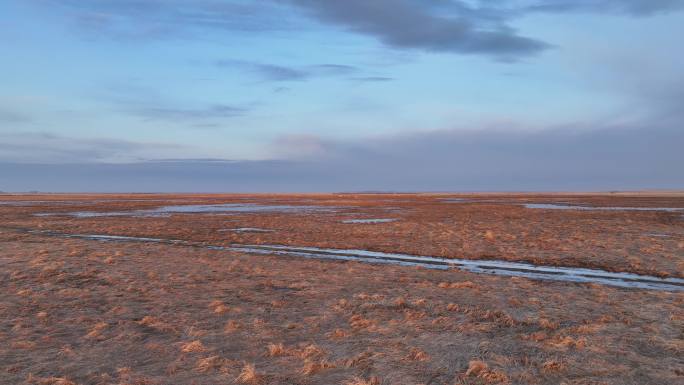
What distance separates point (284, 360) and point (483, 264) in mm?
13253

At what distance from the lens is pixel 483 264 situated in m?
19.4

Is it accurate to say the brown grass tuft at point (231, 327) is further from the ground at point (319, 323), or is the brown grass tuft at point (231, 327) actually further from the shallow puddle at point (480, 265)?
the shallow puddle at point (480, 265)

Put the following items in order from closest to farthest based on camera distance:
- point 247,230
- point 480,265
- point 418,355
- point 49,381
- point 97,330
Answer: point 49,381 → point 418,355 → point 97,330 → point 480,265 → point 247,230

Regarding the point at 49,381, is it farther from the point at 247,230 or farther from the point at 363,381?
the point at 247,230

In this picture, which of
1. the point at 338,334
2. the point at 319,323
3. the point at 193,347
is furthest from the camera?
the point at 319,323

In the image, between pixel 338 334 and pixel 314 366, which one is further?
pixel 338 334

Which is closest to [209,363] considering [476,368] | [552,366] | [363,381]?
[363,381]

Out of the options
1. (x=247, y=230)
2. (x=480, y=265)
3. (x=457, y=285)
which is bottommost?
(x=480, y=265)

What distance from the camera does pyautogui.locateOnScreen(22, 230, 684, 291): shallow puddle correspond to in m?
15.5

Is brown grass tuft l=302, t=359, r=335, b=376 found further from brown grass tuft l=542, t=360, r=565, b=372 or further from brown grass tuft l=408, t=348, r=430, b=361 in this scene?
brown grass tuft l=542, t=360, r=565, b=372

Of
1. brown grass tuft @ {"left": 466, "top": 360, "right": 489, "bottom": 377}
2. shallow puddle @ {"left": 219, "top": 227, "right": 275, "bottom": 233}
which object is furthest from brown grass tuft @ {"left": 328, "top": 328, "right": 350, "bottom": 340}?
shallow puddle @ {"left": 219, "top": 227, "right": 275, "bottom": 233}

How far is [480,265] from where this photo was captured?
19.1 m

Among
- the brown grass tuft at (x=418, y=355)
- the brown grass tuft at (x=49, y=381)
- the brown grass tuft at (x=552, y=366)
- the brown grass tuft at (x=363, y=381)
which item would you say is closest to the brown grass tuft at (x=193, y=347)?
the brown grass tuft at (x=49, y=381)

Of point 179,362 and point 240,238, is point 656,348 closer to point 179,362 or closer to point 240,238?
point 179,362
